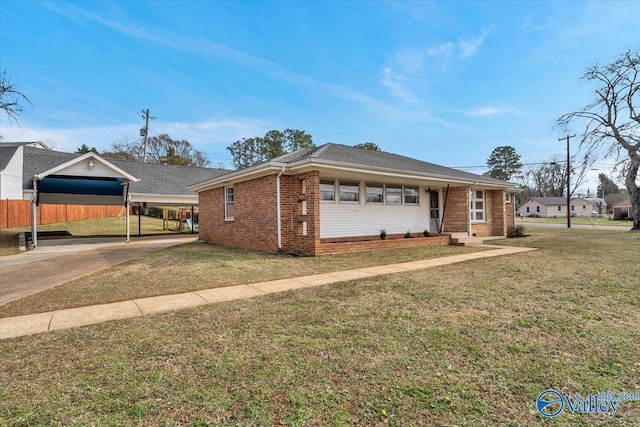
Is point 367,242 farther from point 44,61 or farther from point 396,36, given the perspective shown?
point 44,61

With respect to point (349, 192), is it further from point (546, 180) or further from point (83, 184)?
point (546, 180)

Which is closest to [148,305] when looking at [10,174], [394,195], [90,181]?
[394,195]

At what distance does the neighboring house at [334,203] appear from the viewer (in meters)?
10.2

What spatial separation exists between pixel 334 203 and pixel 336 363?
8901 millimetres

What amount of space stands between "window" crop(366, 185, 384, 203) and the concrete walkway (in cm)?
579

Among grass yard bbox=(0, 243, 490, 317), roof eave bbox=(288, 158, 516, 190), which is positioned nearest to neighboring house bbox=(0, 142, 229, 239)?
grass yard bbox=(0, 243, 490, 317)

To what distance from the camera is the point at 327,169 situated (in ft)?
32.8

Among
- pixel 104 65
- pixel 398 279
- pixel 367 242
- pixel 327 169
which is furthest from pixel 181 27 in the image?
pixel 398 279

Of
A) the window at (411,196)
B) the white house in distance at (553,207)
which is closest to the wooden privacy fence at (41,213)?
the window at (411,196)

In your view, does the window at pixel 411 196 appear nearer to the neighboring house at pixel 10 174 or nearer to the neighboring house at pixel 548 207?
the neighboring house at pixel 10 174

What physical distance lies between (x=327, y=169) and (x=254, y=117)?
62.8ft

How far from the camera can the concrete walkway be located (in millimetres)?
4012

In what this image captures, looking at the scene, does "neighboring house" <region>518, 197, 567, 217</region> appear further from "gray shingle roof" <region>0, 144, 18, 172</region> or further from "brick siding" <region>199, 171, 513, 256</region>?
"gray shingle roof" <region>0, 144, 18, 172</region>

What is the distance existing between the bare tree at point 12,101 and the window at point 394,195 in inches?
671
